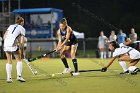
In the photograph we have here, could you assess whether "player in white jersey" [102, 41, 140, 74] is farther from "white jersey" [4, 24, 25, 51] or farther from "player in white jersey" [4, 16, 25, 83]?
"white jersey" [4, 24, 25, 51]

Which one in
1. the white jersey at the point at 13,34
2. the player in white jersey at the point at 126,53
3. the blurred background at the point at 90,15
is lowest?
the blurred background at the point at 90,15

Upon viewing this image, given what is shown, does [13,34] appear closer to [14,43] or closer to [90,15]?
[14,43]

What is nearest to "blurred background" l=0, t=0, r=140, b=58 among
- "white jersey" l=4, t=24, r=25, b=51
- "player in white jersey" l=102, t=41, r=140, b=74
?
"player in white jersey" l=102, t=41, r=140, b=74

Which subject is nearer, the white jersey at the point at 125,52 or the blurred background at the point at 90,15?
the white jersey at the point at 125,52

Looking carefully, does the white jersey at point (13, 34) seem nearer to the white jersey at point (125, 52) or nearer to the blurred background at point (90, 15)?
the white jersey at point (125, 52)

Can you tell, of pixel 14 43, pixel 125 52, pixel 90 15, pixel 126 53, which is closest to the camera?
pixel 14 43

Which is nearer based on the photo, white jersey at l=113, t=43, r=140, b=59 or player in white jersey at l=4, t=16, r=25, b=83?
player in white jersey at l=4, t=16, r=25, b=83

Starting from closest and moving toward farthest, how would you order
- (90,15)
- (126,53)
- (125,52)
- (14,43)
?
(14,43) → (125,52) → (126,53) → (90,15)

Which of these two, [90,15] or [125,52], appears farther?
[90,15]

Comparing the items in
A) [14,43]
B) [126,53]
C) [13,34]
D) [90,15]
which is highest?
[13,34]

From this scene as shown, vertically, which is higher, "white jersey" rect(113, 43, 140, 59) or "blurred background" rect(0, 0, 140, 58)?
"white jersey" rect(113, 43, 140, 59)

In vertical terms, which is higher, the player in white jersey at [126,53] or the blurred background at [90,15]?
the player in white jersey at [126,53]

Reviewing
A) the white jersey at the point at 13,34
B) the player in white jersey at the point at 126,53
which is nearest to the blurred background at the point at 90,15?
the player in white jersey at the point at 126,53

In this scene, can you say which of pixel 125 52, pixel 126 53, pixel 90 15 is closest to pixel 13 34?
pixel 125 52
